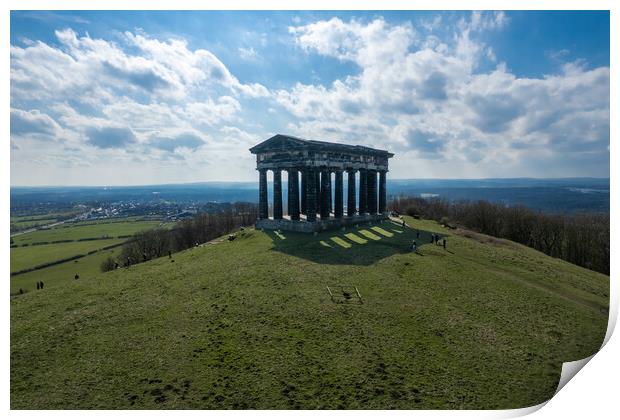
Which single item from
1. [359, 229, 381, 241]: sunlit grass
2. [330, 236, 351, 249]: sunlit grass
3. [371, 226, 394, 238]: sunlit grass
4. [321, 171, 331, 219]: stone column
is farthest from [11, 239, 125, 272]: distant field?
[371, 226, 394, 238]: sunlit grass

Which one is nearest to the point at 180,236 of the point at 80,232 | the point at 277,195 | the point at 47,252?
the point at 47,252

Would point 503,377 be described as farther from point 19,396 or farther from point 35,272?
point 35,272

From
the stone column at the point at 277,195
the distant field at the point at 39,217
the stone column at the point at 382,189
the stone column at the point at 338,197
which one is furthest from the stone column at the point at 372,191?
the distant field at the point at 39,217

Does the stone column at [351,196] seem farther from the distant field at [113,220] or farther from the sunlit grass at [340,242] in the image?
the distant field at [113,220]

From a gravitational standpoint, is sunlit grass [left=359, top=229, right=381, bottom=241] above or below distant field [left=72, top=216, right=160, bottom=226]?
above

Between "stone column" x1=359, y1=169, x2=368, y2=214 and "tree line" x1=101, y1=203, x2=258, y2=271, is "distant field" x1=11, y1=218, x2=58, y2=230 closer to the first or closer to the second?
"tree line" x1=101, y1=203, x2=258, y2=271

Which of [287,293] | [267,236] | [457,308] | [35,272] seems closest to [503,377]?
[457,308]
